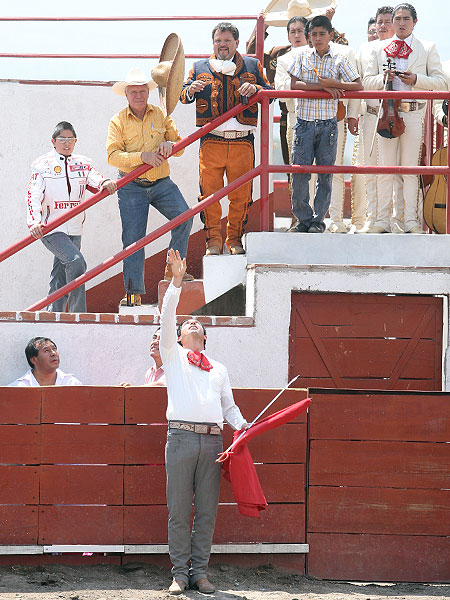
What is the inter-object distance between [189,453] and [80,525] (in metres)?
0.87

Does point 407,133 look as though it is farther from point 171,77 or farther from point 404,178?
point 171,77

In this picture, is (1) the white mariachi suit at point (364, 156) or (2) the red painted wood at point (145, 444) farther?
(1) the white mariachi suit at point (364, 156)

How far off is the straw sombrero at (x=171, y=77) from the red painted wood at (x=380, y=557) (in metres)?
3.05

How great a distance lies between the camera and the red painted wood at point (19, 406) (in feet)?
22.4

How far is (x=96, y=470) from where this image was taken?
6.85 m

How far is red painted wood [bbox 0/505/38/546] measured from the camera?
6750 millimetres

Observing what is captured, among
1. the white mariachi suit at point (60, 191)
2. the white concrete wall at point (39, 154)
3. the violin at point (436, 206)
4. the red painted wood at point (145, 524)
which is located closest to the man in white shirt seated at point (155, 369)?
the red painted wood at point (145, 524)

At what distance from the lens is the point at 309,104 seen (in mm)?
7902

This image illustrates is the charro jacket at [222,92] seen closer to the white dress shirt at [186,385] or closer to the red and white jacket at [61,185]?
the red and white jacket at [61,185]

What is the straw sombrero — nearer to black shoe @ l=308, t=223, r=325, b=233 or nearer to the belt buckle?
black shoe @ l=308, t=223, r=325, b=233

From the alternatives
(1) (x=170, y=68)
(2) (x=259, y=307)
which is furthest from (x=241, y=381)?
(1) (x=170, y=68)

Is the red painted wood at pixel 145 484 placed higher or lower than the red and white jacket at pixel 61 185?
lower

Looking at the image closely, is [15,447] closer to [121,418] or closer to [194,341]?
[121,418]

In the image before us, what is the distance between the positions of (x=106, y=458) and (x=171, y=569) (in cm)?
74
